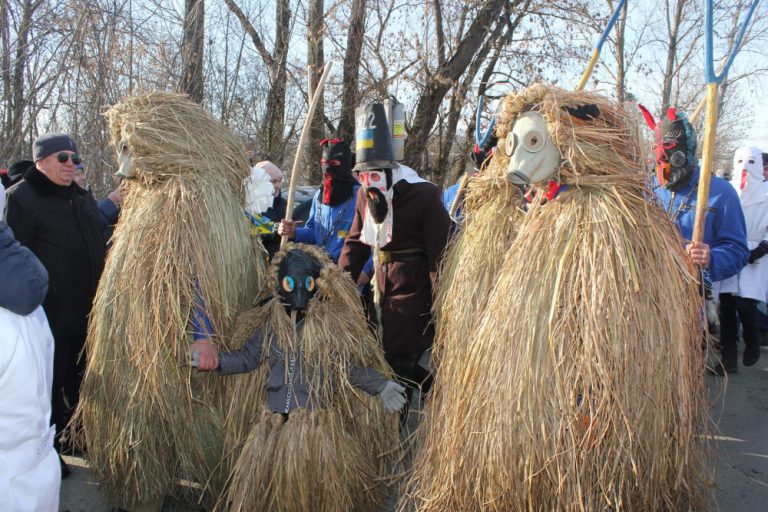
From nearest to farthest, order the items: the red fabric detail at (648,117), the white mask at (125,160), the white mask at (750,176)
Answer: the red fabric detail at (648,117)
the white mask at (125,160)
the white mask at (750,176)

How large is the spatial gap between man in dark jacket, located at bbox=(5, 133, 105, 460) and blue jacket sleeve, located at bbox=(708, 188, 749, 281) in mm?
3335

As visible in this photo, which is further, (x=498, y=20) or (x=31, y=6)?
(x=498, y=20)

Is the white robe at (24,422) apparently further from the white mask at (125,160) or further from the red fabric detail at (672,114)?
the red fabric detail at (672,114)

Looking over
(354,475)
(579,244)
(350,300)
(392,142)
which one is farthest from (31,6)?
(579,244)

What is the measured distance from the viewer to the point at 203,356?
101 inches

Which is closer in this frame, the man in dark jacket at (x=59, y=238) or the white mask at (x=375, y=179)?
the white mask at (x=375, y=179)

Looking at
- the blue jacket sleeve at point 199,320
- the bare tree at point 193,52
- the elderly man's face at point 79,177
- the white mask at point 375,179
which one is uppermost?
the bare tree at point 193,52

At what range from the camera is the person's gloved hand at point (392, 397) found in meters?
2.59

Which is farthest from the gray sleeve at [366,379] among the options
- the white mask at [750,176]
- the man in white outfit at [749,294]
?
the white mask at [750,176]

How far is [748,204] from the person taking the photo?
5.20 metres

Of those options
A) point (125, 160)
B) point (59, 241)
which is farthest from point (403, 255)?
point (59, 241)

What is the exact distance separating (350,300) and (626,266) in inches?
49.9

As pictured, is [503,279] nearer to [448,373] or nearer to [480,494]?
[448,373]

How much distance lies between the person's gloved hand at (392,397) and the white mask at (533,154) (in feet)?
3.29
